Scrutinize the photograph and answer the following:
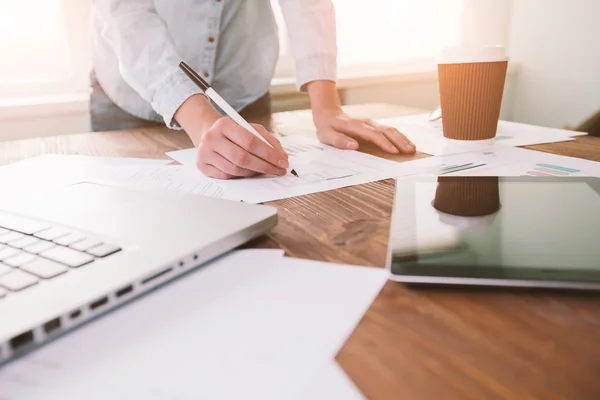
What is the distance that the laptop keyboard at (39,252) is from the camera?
0.28 metres

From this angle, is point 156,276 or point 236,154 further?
point 236,154

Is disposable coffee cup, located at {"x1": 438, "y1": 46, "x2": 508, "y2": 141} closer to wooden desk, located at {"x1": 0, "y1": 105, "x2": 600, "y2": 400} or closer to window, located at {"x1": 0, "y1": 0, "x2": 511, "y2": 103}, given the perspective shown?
wooden desk, located at {"x1": 0, "y1": 105, "x2": 600, "y2": 400}

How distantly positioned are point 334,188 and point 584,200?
0.80 feet

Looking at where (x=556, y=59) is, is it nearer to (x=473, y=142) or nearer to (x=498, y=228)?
(x=473, y=142)

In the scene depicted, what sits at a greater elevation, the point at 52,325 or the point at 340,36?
the point at 340,36

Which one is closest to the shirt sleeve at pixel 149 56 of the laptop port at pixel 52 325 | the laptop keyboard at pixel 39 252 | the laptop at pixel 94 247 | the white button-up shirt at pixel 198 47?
the white button-up shirt at pixel 198 47

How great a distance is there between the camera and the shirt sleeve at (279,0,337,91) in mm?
982

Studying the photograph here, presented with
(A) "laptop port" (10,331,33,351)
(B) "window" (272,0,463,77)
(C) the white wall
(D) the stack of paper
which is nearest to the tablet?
(A) "laptop port" (10,331,33,351)

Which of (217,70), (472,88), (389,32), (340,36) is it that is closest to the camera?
(472,88)

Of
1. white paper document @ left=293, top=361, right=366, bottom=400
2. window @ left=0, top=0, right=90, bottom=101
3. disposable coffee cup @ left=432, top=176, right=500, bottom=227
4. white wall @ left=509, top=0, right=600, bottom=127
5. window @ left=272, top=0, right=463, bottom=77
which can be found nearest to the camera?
white paper document @ left=293, top=361, right=366, bottom=400

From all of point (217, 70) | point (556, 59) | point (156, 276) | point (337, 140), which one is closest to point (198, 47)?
point (217, 70)

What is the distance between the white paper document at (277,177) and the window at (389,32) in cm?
121

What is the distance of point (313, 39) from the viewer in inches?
38.6

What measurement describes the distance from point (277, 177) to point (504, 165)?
29cm
